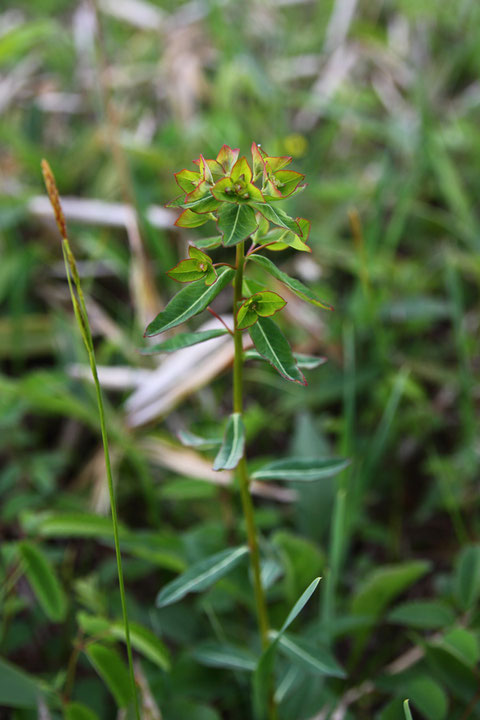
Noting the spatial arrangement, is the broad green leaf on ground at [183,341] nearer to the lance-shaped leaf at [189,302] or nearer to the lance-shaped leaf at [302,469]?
the lance-shaped leaf at [189,302]

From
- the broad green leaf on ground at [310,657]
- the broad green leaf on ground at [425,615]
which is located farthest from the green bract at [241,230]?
the broad green leaf on ground at [425,615]

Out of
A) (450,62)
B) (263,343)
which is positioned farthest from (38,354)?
(450,62)

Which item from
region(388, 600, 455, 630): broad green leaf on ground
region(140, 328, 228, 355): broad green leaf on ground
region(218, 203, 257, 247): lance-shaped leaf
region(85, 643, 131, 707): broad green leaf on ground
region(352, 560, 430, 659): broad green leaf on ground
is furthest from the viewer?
region(352, 560, 430, 659): broad green leaf on ground

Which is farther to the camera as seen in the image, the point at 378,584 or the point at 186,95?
the point at 186,95

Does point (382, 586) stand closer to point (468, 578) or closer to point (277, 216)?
point (468, 578)

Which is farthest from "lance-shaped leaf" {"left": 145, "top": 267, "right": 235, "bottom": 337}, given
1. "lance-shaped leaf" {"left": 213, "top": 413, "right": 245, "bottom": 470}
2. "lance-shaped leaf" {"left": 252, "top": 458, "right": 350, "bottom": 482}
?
"lance-shaped leaf" {"left": 252, "top": 458, "right": 350, "bottom": 482}

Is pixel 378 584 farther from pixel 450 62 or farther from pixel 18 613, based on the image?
pixel 450 62

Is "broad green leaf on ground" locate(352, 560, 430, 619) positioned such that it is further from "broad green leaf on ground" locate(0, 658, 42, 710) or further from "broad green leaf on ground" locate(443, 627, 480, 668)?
"broad green leaf on ground" locate(0, 658, 42, 710)
